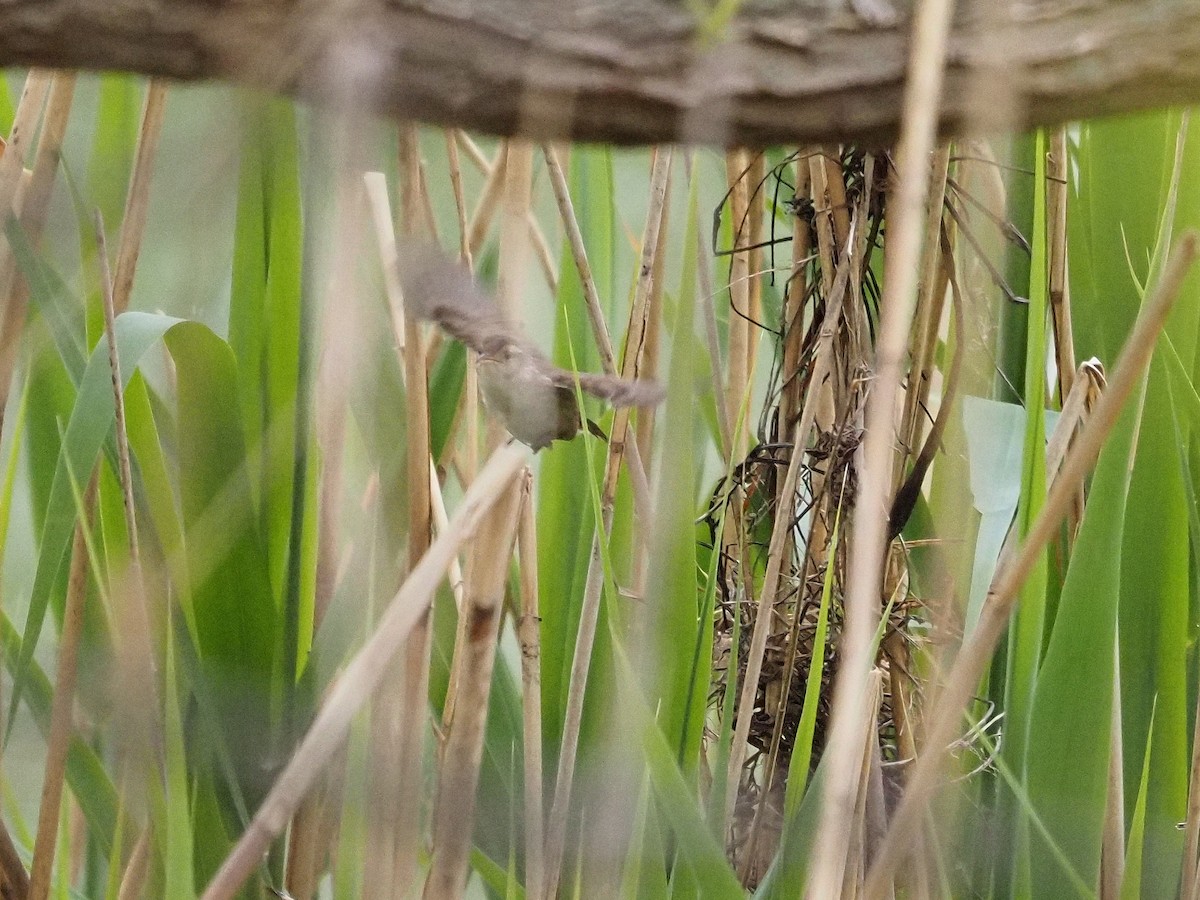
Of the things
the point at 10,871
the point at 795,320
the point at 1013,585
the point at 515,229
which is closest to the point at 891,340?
the point at 1013,585

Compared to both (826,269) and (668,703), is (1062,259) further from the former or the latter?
(668,703)

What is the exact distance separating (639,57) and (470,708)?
25cm

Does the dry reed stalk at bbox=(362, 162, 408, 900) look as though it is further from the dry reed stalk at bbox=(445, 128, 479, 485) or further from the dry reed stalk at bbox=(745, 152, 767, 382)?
the dry reed stalk at bbox=(745, 152, 767, 382)

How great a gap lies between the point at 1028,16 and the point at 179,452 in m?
0.33

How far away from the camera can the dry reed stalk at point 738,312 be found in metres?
0.50

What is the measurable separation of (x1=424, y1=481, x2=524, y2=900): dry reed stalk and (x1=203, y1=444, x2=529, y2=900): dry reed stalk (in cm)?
4

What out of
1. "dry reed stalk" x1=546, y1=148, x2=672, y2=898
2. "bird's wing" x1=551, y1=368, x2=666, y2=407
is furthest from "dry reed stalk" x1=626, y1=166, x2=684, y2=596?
"bird's wing" x1=551, y1=368, x2=666, y2=407

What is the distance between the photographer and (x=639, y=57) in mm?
216

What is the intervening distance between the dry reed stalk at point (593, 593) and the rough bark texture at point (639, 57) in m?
0.18

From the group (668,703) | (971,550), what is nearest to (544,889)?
(668,703)

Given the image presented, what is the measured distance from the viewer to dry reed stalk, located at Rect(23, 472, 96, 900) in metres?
0.40

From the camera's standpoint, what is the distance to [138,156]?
0.39 m

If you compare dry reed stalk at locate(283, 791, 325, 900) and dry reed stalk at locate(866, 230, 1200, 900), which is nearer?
dry reed stalk at locate(866, 230, 1200, 900)

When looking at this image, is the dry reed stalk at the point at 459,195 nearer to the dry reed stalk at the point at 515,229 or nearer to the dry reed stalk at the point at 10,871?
the dry reed stalk at the point at 515,229
